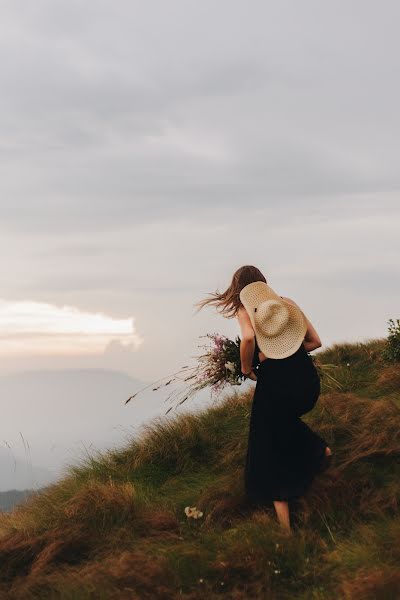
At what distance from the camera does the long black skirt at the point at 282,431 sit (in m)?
6.57

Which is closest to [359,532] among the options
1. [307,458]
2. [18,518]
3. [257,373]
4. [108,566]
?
[307,458]

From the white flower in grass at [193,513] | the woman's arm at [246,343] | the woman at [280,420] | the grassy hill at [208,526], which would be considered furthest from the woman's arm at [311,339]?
the white flower in grass at [193,513]

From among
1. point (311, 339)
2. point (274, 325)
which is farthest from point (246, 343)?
point (311, 339)

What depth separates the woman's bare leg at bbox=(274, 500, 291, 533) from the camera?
21.1ft

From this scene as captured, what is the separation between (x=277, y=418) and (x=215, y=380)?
2155mm

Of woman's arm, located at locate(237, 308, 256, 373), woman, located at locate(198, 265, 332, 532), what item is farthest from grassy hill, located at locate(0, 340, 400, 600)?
woman's arm, located at locate(237, 308, 256, 373)

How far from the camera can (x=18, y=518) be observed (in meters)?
8.39

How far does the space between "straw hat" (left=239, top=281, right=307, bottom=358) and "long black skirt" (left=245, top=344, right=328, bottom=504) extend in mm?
105

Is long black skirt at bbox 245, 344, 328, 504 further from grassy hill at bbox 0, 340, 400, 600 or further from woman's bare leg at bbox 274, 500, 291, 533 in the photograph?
grassy hill at bbox 0, 340, 400, 600

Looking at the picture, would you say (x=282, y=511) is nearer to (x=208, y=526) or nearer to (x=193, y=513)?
(x=208, y=526)

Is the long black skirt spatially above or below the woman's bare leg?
above

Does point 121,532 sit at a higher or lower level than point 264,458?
lower

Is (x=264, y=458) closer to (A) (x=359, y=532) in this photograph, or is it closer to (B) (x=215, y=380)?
(A) (x=359, y=532)

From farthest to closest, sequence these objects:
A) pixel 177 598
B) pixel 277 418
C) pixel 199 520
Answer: pixel 199 520
pixel 277 418
pixel 177 598
